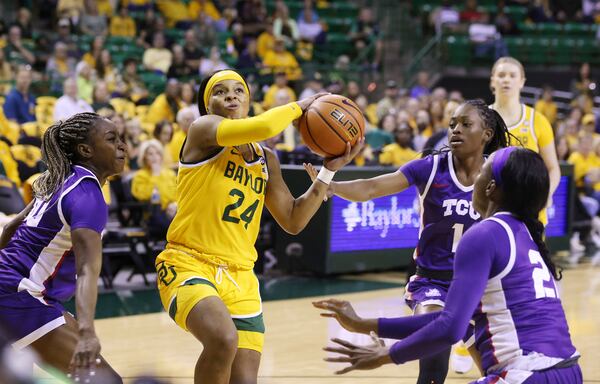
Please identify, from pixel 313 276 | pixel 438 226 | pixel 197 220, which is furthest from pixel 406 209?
pixel 197 220

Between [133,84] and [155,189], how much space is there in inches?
155

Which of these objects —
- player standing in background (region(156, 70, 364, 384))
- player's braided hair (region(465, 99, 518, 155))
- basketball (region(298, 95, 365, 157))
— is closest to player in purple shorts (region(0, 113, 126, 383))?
player standing in background (region(156, 70, 364, 384))

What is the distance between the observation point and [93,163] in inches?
161

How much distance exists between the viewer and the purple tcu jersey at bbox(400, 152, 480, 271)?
16.4 feet

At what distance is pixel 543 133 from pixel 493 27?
13988mm

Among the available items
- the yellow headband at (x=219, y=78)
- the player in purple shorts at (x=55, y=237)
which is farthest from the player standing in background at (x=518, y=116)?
the player in purple shorts at (x=55, y=237)

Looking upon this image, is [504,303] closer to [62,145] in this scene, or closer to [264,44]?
[62,145]

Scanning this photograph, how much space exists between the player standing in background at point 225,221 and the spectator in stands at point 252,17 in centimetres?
1277

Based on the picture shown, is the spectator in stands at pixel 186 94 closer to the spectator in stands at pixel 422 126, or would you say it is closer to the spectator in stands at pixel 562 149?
the spectator in stands at pixel 422 126

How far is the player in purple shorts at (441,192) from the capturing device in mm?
4953

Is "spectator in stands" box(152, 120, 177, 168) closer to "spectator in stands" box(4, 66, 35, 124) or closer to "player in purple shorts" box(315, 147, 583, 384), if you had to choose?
"spectator in stands" box(4, 66, 35, 124)

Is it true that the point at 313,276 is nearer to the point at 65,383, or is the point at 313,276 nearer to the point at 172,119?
the point at 172,119

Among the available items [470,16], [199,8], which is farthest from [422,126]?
[470,16]

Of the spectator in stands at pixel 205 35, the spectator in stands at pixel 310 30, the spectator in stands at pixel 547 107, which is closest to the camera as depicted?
the spectator in stands at pixel 205 35
